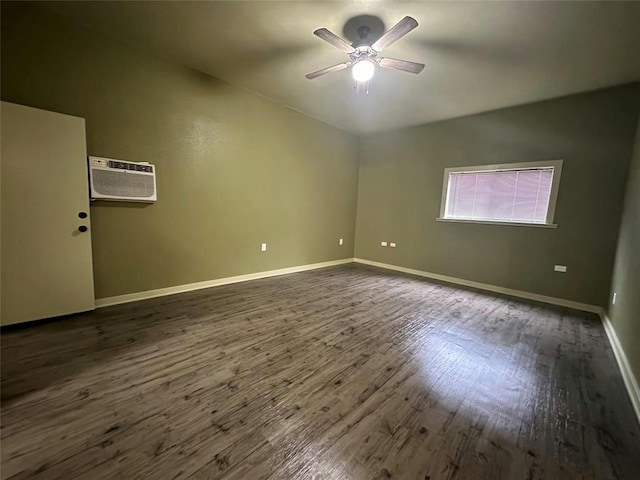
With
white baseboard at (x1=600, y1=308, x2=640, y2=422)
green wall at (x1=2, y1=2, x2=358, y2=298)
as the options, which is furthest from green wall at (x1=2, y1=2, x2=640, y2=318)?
white baseboard at (x1=600, y1=308, x2=640, y2=422)

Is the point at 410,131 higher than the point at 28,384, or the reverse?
the point at 410,131

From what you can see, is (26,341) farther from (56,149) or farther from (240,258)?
(240,258)

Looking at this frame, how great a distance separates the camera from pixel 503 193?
4.15 m

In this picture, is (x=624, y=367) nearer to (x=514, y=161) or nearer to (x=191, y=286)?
(x=514, y=161)

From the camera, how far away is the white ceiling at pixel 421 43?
215 cm

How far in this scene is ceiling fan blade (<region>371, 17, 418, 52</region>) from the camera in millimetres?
1904

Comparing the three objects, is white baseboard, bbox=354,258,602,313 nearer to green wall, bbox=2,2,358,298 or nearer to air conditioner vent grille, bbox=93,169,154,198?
green wall, bbox=2,2,358,298

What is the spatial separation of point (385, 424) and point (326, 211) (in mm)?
4279

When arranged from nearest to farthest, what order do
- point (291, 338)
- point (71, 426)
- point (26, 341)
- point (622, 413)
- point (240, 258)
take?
point (71, 426), point (622, 413), point (26, 341), point (291, 338), point (240, 258)

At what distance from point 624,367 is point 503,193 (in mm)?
2758

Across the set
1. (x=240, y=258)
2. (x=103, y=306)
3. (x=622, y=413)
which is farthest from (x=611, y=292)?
(x=103, y=306)

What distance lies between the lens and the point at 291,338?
239 centimetres

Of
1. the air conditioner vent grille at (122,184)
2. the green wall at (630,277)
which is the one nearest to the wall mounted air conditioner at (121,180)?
the air conditioner vent grille at (122,184)

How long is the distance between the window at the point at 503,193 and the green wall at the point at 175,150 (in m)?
2.54
